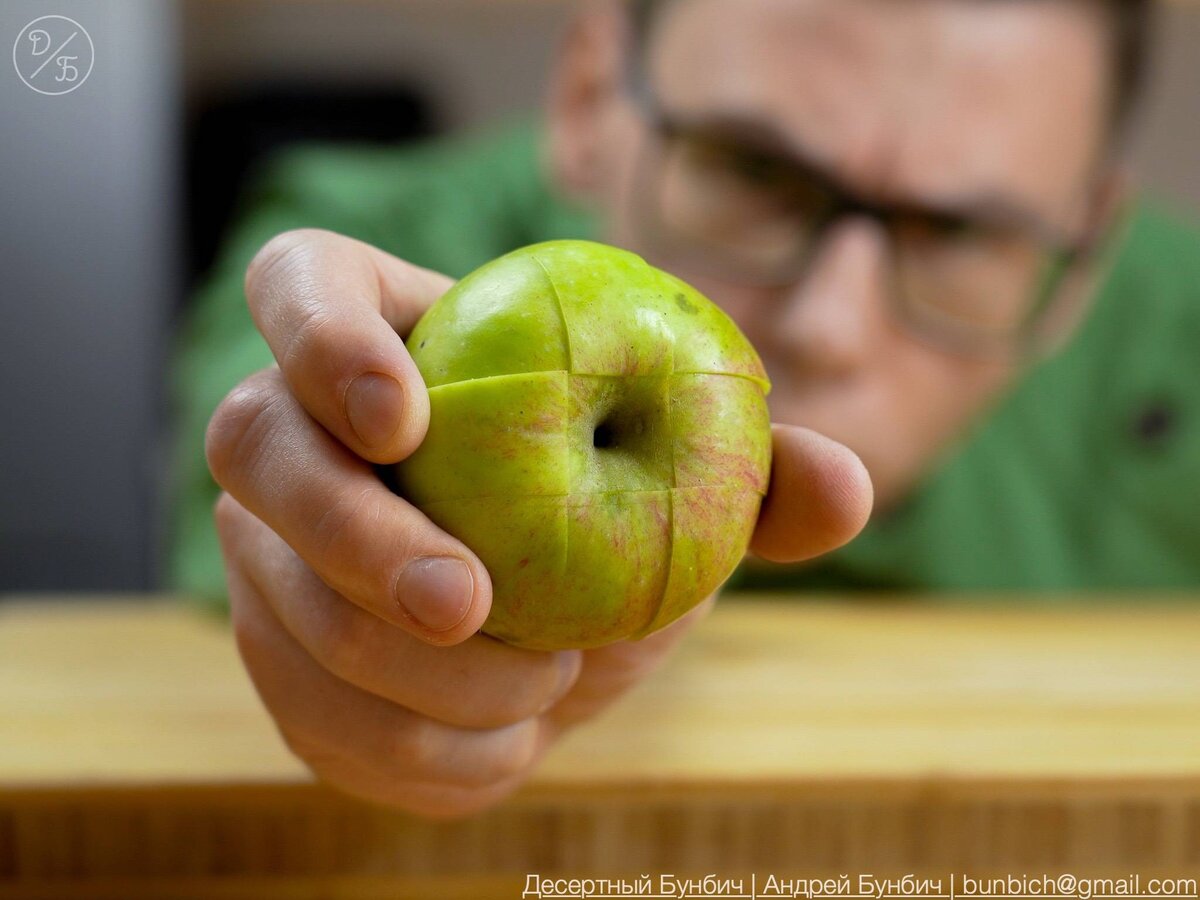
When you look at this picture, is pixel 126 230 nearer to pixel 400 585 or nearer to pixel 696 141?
pixel 696 141

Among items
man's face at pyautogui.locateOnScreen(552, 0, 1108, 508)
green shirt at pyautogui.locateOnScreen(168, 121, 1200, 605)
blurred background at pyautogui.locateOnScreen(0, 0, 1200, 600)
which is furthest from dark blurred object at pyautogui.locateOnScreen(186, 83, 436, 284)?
man's face at pyautogui.locateOnScreen(552, 0, 1108, 508)

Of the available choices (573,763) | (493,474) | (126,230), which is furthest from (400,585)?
(126,230)

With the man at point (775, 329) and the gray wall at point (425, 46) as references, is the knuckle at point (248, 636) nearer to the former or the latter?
the man at point (775, 329)

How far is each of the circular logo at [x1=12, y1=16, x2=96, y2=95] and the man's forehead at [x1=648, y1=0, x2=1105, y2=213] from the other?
664mm

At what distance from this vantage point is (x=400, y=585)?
0.38 meters

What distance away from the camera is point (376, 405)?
0.37 m

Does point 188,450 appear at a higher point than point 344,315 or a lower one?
lower

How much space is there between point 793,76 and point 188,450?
0.76 meters

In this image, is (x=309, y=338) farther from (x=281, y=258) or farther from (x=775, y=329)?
(x=775, y=329)

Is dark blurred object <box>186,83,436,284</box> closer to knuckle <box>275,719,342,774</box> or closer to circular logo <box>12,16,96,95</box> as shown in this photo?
circular logo <box>12,16,96,95</box>

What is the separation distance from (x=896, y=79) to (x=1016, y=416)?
30.7 inches

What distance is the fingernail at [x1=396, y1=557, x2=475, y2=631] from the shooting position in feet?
1.21

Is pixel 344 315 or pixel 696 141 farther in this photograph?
pixel 696 141

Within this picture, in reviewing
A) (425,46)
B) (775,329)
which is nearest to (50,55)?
(775,329)
